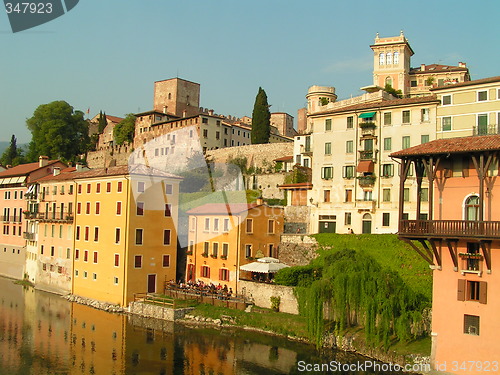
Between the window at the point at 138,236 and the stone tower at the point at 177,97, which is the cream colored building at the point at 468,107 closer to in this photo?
the window at the point at 138,236

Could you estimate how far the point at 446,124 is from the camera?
124 ft

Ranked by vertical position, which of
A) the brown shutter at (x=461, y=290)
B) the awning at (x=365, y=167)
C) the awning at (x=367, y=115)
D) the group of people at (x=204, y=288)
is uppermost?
the awning at (x=367, y=115)

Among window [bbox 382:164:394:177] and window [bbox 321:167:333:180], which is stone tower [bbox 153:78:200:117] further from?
window [bbox 382:164:394:177]

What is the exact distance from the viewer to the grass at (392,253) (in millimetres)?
30109

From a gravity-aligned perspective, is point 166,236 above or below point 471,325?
above

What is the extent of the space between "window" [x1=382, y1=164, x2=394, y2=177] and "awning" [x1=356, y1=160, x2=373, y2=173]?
3.21 ft

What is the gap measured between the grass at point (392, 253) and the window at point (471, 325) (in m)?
6.12

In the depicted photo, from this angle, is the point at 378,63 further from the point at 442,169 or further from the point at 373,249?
the point at 442,169

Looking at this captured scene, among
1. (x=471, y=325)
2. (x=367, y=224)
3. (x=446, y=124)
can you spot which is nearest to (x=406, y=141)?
(x=446, y=124)

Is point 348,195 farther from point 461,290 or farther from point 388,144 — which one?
point 461,290

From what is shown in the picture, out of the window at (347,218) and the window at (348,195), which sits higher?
the window at (348,195)

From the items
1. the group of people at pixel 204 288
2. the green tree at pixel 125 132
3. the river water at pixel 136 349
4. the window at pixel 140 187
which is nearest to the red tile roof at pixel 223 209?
the window at pixel 140 187

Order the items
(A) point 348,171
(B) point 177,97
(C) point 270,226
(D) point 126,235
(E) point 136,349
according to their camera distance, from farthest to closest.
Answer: (B) point 177,97, (A) point 348,171, (C) point 270,226, (D) point 126,235, (E) point 136,349

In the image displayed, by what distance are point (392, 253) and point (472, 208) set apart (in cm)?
1147
